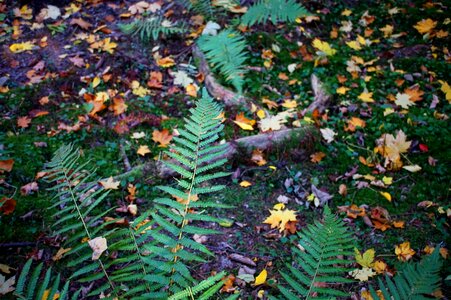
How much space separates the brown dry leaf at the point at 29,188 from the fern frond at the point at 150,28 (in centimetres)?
239

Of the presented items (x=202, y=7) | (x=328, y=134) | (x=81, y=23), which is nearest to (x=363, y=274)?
(x=328, y=134)

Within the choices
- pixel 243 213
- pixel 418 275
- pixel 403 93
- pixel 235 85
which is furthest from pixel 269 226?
pixel 403 93

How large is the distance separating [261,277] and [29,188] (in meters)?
1.98

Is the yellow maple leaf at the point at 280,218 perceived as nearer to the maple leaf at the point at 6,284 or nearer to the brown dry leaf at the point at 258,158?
the brown dry leaf at the point at 258,158

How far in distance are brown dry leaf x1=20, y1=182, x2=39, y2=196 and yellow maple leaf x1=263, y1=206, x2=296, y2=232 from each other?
189 centimetres

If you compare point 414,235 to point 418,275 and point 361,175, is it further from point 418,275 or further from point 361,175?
point 418,275

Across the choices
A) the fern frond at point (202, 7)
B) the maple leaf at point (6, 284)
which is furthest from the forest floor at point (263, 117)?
the maple leaf at point (6, 284)

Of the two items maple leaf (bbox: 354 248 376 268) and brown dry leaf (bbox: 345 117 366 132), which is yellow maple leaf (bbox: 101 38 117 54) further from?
maple leaf (bbox: 354 248 376 268)

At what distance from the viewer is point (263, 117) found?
3.66 metres

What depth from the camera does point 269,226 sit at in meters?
2.82

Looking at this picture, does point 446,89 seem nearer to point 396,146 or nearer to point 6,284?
point 396,146

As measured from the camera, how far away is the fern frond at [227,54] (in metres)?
3.97

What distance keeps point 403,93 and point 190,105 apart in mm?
2364

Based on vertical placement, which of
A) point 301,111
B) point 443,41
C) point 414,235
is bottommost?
point 414,235
